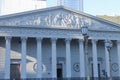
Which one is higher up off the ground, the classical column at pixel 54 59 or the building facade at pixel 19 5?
the building facade at pixel 19 5

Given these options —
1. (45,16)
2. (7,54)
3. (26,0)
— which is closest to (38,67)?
(7,54)

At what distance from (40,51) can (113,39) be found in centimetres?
1088

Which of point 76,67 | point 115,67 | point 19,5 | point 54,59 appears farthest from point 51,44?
point 19,5

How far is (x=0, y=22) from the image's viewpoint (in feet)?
107

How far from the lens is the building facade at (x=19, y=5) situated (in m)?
71.9

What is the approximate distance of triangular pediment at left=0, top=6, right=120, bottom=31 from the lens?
109 ft

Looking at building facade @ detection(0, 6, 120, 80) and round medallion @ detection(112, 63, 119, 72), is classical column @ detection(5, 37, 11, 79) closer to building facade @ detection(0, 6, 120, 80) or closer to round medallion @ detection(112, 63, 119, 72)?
building facade @ detection(0, 6, 120, 80)

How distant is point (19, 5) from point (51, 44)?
42.3 m

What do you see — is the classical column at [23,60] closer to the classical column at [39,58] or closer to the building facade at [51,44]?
the building facade at [51,44]

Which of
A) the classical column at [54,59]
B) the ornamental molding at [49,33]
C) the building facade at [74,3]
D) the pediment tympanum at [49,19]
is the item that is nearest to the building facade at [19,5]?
the building facade at [74,3]

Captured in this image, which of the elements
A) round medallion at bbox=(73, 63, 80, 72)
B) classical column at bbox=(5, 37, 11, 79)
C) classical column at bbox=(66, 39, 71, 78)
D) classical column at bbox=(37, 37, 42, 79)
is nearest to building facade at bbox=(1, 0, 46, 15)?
round medallion at bbox=(73, 63, 80, 72)

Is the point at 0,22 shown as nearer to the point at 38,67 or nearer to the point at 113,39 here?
the point at 38,67

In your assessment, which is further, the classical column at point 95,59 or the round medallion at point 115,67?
the round medallion at point 115,67

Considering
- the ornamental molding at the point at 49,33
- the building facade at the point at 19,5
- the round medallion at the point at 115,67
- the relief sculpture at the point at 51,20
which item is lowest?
the round medallion at the point at 115,67
